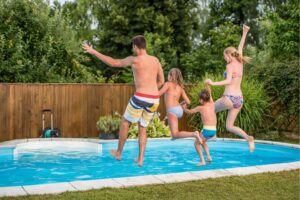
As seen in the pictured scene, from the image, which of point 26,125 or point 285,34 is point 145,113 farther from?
point 285,34

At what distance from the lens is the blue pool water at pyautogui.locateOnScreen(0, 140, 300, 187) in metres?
9.66

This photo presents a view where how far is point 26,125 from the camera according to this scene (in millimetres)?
14797

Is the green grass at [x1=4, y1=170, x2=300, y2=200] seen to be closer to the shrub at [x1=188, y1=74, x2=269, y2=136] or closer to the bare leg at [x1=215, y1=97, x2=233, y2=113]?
the bare leg at [x1=215, y1=97, x2=233, y2=113]

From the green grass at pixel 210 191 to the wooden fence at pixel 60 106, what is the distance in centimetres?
852

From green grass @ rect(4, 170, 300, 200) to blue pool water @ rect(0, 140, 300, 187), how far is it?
8.04 ft

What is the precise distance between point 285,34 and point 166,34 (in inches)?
323

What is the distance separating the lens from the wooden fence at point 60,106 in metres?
14.6

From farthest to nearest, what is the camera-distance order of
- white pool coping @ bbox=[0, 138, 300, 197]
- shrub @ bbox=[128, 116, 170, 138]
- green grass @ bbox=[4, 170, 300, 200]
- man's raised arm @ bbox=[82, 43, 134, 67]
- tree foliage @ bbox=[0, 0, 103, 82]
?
tree foliage @ bbox=[0, 0, 103, 82], shrub @ bbox=[128, 116, 170, 138], white pool coping @ bbox=[0, 138, 300, 197], green grass @ bbox=[4, 170, 300, 200], man's raised arm @ bbox=[82, 43, 134, 67]

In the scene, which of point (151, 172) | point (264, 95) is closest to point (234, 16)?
point (264, 95)

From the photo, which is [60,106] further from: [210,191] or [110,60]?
[110,60]

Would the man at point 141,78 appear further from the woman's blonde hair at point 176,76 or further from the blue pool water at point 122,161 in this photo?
the blue pool water at point 122,161

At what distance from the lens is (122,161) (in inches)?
440

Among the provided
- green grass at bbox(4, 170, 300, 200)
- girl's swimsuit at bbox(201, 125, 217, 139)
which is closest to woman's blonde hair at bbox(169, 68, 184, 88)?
girl's swimsuit at bbox(201, 125, 217, 139)

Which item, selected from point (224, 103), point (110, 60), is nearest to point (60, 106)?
point (224, 103)
